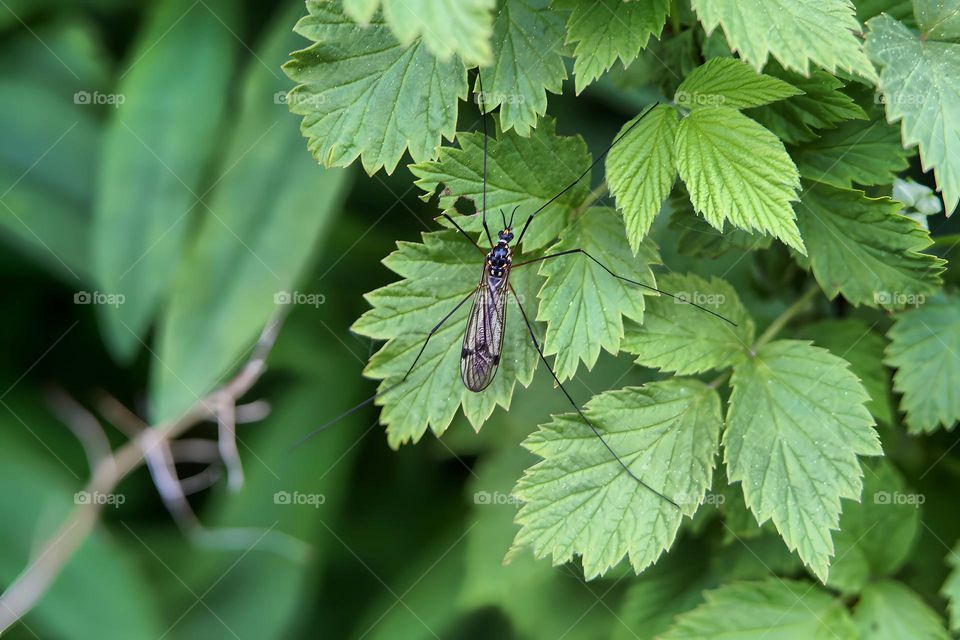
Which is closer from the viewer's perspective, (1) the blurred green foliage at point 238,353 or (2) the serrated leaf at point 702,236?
(2) the serrated leaf at point 702,236

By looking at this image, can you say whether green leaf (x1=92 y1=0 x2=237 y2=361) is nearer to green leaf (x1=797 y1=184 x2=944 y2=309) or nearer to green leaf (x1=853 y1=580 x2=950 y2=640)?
green leaf (x1=797 y1=184 x2=944 y2=309)

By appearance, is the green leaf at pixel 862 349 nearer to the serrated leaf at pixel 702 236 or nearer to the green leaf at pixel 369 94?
the serrated leaf at pixel 702 236

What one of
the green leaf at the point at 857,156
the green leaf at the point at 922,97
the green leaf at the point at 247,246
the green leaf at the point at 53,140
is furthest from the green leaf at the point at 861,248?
the green leaf at the point at 53,140

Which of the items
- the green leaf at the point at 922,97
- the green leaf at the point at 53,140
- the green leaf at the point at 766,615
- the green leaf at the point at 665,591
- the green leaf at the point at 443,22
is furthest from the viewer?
the green leaf at the point at 53,140

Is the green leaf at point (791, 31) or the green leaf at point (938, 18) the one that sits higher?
the green leaf at point (791, 31)

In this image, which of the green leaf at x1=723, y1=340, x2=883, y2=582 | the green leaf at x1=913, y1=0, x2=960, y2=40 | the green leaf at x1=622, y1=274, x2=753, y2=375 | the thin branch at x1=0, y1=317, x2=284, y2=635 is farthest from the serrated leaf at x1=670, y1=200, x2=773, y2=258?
the thin branch at x1=0, y1=317, x2=284, y2=635
